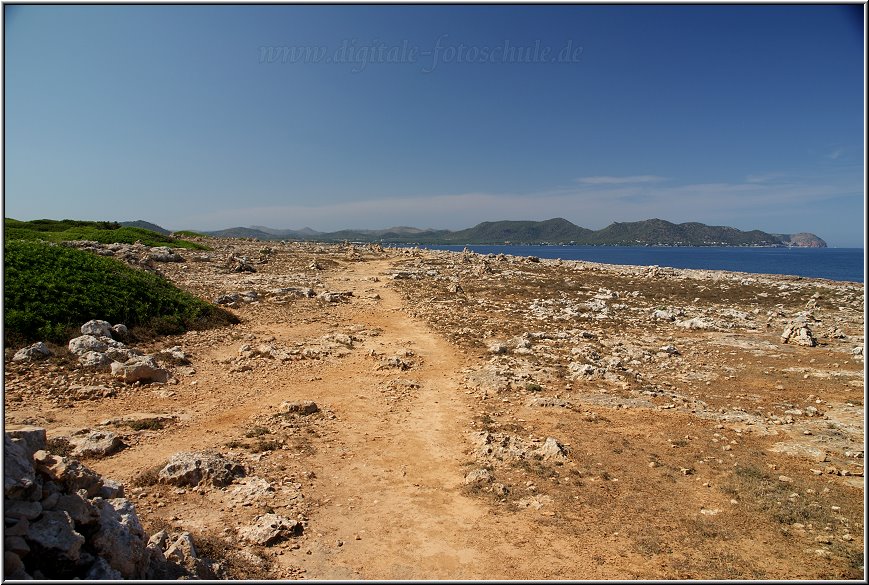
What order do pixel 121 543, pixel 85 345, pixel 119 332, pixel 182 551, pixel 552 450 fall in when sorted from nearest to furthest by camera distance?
pixel 121 543
pixel 182 551
pixel 552 450
pixel 85 345
pixel 119 332

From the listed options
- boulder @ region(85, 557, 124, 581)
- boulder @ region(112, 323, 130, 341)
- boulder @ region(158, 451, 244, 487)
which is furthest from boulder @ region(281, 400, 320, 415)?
boulder @ region(112, 323, 130, 341)

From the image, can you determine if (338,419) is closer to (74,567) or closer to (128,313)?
(74,567)

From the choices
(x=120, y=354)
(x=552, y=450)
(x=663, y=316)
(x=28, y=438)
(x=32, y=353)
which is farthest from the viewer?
(x=663, y=316)

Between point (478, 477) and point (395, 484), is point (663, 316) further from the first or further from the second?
point (395, 484)

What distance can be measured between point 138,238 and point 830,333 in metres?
63.6

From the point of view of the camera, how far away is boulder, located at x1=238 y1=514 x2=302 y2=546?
6547mm

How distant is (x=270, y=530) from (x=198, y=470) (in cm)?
231

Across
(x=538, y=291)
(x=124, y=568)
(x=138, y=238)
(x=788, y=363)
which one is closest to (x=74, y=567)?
(x=124, y=568)

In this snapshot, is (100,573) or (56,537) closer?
(56,537)

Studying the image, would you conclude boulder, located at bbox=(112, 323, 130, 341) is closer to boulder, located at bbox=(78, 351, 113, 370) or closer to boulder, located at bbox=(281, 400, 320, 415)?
boulder, located at bbox=(78, 351, 113, 370)

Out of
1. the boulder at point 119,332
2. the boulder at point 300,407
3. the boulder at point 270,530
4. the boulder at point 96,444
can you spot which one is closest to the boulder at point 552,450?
the boulder at point 270,530

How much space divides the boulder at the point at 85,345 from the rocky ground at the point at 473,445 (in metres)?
0.09

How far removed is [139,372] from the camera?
12.4 meters

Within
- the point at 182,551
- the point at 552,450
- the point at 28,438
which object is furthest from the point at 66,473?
the point at 552,450
